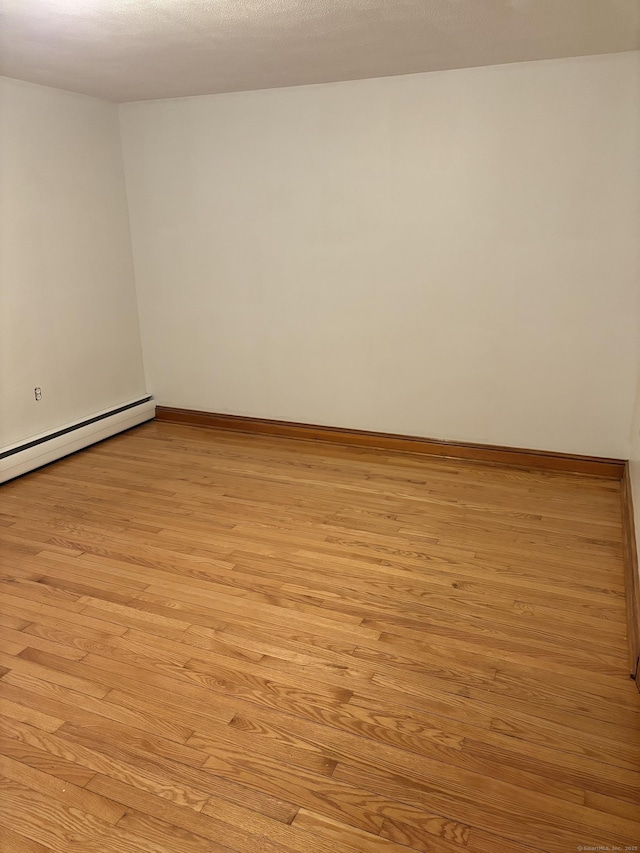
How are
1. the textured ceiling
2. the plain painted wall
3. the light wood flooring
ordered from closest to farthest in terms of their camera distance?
the light wood flooring
the textured ceiling
the plain painted wall

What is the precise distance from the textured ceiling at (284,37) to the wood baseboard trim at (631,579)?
90.6 inches

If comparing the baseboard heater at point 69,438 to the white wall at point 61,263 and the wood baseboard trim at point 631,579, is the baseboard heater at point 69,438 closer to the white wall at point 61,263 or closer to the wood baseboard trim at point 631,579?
the white wall at point 61,263

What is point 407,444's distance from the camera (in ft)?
15.0

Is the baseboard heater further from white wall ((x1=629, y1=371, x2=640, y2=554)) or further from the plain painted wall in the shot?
white wall ((x1=629, y1=371, x2=640, y2=554))

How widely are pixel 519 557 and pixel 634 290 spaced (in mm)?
1779

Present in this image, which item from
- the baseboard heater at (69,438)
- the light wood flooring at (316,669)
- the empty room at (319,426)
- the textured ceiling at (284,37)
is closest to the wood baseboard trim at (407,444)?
the empty room at (319,426)

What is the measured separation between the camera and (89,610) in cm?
279

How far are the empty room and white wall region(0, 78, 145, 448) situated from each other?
24mm

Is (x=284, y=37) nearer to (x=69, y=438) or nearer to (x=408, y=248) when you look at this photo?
(x=408, y=248)

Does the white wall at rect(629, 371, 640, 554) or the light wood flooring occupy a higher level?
the white wall at rect(629, 371, 640, 554)

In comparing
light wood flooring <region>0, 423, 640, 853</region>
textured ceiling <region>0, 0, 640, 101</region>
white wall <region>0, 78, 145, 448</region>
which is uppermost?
textured ceiling <region>0, 0, 640, 101</region>

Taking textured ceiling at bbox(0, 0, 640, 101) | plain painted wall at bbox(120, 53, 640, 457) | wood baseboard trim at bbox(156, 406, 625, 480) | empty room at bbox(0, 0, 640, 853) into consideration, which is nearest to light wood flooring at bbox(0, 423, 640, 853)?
empty room at bbox(0, 0, 640, 853)

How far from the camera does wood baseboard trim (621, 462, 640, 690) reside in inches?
94.0

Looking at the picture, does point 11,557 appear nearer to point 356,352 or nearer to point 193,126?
point 356,352
